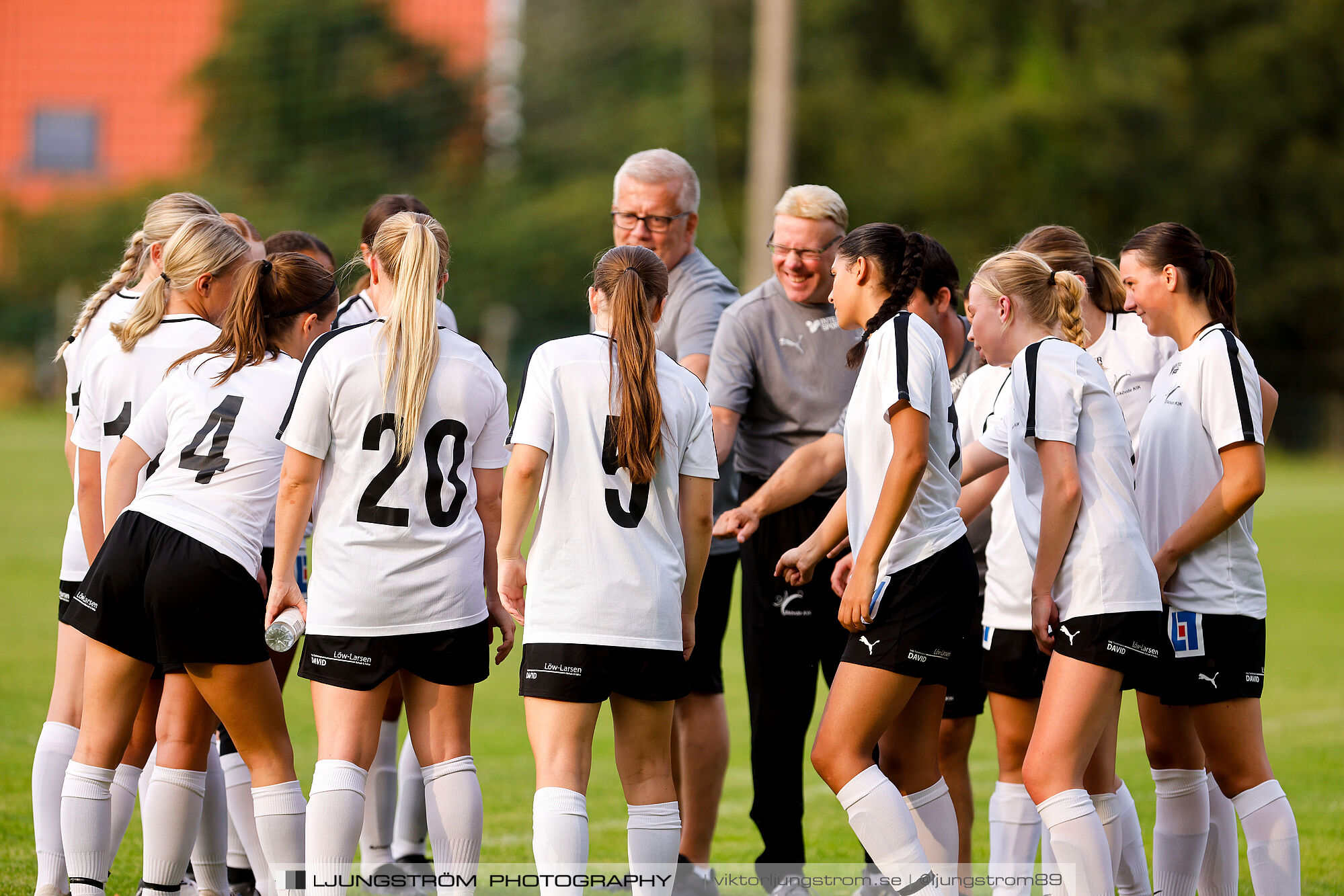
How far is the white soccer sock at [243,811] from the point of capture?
419 cm

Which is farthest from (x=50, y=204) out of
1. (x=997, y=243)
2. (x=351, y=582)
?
(x=351, y=582)

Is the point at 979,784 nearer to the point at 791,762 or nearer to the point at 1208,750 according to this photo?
the point at 791,762

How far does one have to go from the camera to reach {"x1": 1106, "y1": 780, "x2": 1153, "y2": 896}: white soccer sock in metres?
4.19

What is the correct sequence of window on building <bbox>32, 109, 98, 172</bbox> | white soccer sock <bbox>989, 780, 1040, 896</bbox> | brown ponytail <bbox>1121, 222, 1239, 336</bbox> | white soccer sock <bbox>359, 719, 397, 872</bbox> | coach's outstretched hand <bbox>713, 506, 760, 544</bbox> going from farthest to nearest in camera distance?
window on building <bbox>32, 109, 98, 172</bbox>
white soccer sock <bbox>359, 719, 397, 872</bbox>
coach's outstretched hand <bbox>713, 506, 760, 544</bbox>
white soccer sock <bbox>989, 780, 1040, 896</bbox>
brown ponytail <bbox>1121, 222, 1239, 336</bbox>

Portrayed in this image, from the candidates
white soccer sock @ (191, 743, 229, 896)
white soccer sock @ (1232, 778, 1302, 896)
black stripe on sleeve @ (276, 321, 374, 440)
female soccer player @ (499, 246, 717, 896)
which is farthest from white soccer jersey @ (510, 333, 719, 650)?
white soccer sock @ (1232, 778, 1302, 896)

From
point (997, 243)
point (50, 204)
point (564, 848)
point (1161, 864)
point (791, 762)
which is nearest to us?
point (564, 848)

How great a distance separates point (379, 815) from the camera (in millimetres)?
4961

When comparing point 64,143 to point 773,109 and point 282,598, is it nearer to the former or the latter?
point 773,109

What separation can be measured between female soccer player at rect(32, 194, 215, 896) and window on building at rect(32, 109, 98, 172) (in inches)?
940

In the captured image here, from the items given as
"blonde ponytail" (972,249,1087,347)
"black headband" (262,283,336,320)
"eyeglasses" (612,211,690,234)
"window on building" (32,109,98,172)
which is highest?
"window on building" (32,109,98,172)

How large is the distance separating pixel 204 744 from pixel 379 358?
130cm

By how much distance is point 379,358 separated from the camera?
147 inches

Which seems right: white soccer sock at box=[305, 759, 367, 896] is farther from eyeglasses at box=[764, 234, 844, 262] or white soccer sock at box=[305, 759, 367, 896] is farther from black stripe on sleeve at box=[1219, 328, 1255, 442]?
black stripe on sleeve at box=[1219, 328, 1255, 442]

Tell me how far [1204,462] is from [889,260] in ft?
3.66
